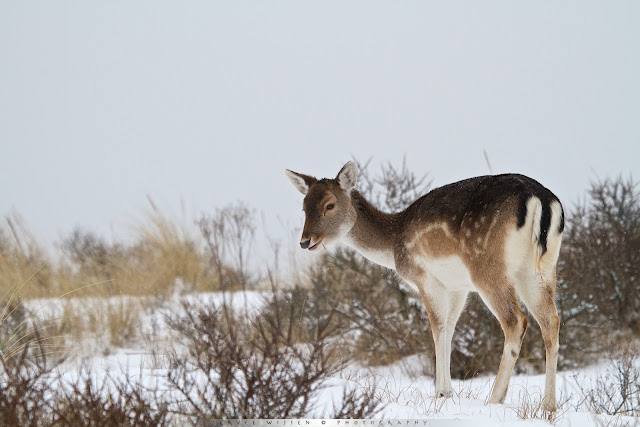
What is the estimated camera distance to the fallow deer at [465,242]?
18.3ft

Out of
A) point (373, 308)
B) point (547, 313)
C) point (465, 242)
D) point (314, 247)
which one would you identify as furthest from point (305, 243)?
point (373, 308)

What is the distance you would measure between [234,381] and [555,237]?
9.14ft

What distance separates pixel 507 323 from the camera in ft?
18.4

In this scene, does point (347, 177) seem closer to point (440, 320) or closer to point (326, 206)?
point (326, 206)

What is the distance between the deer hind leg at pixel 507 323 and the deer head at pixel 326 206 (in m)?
1.80

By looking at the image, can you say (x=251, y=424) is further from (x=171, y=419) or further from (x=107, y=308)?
(x=107, y=308)

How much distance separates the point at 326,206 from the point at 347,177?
0.41m

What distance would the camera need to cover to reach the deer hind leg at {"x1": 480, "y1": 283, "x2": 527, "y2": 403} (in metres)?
5.59

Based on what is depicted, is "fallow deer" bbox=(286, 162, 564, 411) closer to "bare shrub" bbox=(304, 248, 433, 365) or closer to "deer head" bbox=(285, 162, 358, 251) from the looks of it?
"deer head" bbox=(285, 162, 358, 251)

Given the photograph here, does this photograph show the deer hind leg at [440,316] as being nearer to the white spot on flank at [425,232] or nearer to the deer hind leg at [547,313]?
the white spot on flank at [425,232]

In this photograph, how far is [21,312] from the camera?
1084cm

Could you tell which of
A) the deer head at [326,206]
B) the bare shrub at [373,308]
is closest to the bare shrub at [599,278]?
the bare shrub at [373,308]

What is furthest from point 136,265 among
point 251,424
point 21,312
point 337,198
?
point 251,424

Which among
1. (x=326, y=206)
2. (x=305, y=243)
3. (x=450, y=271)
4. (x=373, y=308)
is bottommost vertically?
(x=373, y=308)
